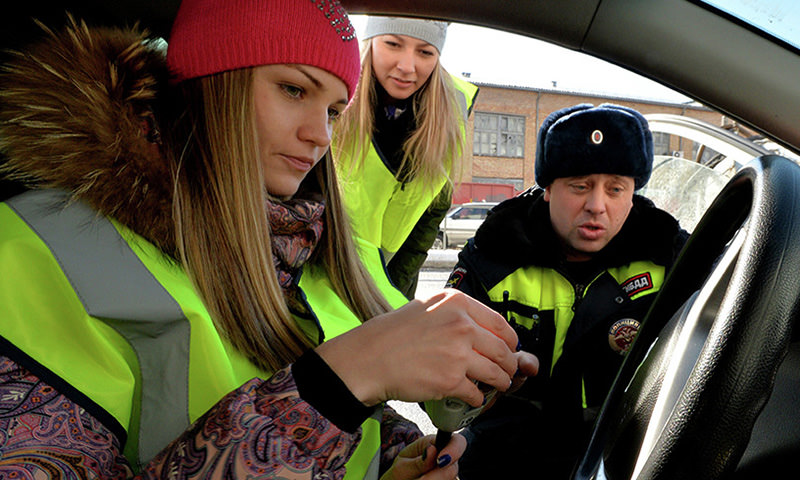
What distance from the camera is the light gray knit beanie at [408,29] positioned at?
85.9 inches

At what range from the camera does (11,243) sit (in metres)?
0.83

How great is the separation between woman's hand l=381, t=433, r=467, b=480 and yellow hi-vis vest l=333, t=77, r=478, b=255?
4.27 ft

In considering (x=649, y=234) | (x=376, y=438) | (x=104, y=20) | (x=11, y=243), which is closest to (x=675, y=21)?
(x=649, y=234)

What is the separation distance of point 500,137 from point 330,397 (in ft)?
81.0

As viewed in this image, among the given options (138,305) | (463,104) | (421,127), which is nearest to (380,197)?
(421,127)

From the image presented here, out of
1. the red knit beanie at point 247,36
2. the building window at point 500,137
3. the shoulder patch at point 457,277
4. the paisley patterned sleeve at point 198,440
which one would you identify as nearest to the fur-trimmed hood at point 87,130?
the red knit beanie at point 247,36

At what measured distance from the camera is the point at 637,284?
1.83 metres

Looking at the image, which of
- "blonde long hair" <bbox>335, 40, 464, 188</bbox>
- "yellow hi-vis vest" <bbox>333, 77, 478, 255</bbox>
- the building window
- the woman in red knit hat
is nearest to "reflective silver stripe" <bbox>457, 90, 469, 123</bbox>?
"yellow hi-vis vest" <bbox>333, 77, 478, 255</bbox>

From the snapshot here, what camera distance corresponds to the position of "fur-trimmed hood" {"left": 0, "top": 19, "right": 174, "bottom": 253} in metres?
0.94

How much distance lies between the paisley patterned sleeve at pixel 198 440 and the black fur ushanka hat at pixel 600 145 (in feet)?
4.29

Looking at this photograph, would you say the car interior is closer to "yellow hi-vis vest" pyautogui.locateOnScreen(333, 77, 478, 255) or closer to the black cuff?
the black cuff

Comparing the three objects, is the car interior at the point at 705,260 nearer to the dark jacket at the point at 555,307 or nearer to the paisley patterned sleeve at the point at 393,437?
the dark jacket at the point at 555,307

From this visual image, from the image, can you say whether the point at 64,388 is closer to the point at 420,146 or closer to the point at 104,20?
the point at 104,20

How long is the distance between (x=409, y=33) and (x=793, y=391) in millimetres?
1722
